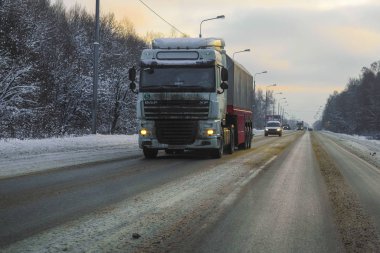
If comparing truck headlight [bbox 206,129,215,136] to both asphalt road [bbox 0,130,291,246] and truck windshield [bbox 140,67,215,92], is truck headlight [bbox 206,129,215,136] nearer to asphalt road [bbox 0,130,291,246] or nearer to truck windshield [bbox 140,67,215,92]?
truck windshield [bbox 140,67,215,92]

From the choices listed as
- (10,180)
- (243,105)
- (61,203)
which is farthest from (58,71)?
(61,203)

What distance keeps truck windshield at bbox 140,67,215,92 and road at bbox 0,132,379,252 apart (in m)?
4.89

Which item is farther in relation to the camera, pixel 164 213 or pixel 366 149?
pixel 366 149

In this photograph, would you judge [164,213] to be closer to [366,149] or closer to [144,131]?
[144,131]

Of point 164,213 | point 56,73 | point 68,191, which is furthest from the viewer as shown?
point 56,73

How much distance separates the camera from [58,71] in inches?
1598

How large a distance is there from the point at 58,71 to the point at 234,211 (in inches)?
1404

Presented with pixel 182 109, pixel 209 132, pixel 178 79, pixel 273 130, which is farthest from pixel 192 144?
pixel 273 130

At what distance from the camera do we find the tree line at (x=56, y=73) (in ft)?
97.7

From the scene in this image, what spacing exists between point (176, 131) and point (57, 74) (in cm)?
2652

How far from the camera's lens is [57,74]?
4031 cm

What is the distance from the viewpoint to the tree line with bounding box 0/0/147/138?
29.8m

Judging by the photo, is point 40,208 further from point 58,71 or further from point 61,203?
point 58,71

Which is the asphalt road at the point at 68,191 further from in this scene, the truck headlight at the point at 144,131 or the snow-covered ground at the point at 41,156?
the truck headlight at the point at 144,131
